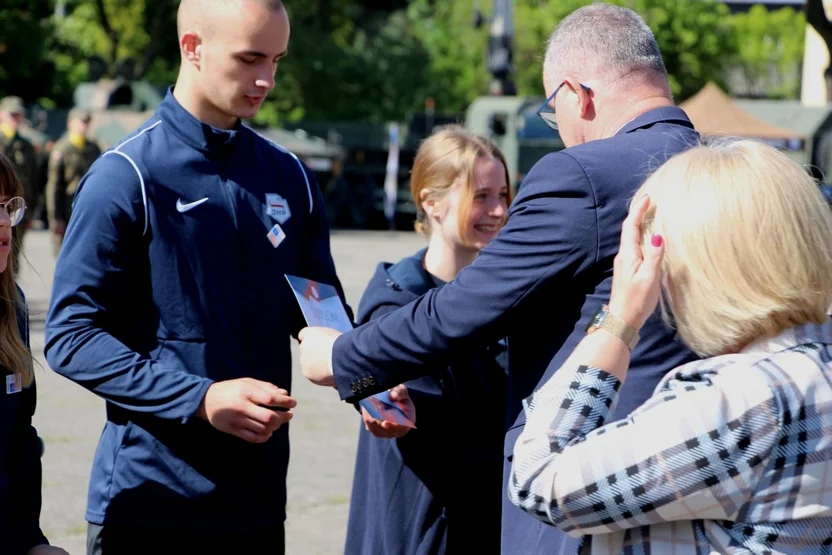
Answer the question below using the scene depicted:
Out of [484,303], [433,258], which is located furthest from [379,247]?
[484,303]

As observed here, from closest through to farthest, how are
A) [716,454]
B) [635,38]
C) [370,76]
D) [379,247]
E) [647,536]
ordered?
1. [716,454]
2. [647,536]
3. [635,38]
4. [379,247]
5. [370,76]

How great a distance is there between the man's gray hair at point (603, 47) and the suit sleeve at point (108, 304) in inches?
45.8

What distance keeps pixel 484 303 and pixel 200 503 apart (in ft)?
3.39

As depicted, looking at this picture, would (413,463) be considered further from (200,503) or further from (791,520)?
(791,520)

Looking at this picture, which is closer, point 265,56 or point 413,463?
point 265,56

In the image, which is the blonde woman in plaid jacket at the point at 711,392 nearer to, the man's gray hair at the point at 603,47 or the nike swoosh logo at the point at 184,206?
the man's gray hair at the point at 603,47

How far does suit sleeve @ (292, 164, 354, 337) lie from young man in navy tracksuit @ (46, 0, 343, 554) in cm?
14

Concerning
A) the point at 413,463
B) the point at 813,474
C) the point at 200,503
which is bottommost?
the point at 413,463

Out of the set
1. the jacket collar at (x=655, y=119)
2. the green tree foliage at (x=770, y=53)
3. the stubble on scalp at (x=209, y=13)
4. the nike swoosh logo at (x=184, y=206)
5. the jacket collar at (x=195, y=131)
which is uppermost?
the stubble on scalp at (x=209, y=13)

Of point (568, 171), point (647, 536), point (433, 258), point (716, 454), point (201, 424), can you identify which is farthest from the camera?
point (433, 258)

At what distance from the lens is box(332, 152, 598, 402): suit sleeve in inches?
98.2

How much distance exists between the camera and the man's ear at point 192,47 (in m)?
3.25

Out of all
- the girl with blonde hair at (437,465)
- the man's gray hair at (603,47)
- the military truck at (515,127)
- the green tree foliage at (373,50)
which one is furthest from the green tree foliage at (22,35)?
the man's gray hair at (603,47)

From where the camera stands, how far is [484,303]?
2574 mm
